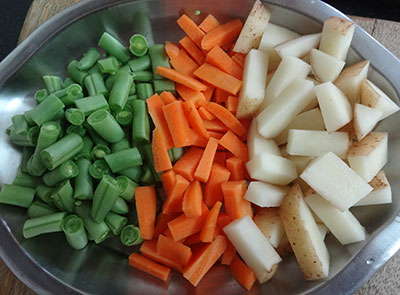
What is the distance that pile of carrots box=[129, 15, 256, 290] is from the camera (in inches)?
67.2

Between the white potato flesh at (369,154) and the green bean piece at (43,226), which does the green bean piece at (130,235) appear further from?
the white potato flesh at (369,154)

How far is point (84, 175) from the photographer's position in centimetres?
178

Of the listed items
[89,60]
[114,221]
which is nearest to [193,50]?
[89,60]

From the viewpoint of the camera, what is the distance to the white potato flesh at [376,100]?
163 cm

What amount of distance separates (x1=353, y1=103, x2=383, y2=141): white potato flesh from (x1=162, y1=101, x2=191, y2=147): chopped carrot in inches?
29.1

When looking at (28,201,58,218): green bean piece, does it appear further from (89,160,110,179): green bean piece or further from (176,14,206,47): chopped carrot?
(176,14,206,47): chopped carrot

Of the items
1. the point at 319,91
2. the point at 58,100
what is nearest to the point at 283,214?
the point at 319,91

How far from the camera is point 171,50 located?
6.62 feet

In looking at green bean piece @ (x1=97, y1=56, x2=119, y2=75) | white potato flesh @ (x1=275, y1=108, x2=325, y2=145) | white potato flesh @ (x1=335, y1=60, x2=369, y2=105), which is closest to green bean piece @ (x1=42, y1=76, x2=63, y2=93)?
green bean piece @ (x1=97, y1=56, x2=119, y2=75)

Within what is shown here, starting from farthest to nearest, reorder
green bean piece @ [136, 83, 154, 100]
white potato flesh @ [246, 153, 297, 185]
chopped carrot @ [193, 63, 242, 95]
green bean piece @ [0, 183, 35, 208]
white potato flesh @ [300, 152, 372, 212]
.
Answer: green bean piece @ [136, 83, 154, 100] < chopped carrot @ [193, 63, 242, 95] < green bean piece @ [0, 183, 35, 208] < white potato flesh @ [246, 153, 297, 185] < white potato flesh @ [300, 152, 372, 212]

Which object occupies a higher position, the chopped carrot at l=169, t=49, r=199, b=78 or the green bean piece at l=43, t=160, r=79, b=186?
the chopped carrot at l=169, t=49, r=199, b=78

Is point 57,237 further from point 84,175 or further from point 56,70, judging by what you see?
point 56,70

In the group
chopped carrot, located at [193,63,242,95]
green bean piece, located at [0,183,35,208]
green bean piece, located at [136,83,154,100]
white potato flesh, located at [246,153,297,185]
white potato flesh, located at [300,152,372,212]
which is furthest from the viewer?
green bean piece, located at [136,83,154,100]

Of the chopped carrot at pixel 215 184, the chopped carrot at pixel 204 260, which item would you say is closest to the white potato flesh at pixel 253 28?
the chopped carrot at pixel 215 184
